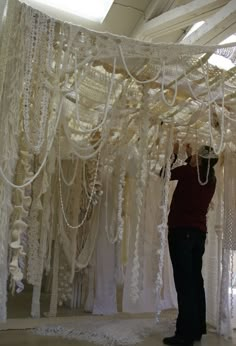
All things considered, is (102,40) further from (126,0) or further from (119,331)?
(119,331)

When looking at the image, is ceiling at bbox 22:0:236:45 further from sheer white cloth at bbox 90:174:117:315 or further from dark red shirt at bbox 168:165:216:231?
sheer white cloth at bbox 90:174:117:315

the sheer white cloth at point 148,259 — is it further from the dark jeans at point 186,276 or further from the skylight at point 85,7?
the skylight at point 85,7

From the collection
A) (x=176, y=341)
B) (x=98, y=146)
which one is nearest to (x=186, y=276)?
(x=176, y=341)

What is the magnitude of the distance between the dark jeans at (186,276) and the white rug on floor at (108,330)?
1.05 ft

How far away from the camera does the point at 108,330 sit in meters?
2.79

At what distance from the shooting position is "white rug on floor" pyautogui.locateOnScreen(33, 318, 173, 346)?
2.62 m

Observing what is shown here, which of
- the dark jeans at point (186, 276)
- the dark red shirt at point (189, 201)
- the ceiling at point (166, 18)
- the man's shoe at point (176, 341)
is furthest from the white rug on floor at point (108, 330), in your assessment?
the ceiling at point (166, 18)

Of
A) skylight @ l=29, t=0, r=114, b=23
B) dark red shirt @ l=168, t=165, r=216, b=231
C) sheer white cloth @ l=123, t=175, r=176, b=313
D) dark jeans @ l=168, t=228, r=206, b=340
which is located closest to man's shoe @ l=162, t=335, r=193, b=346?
dark jeans @ l=168, t=228, r=206, b=340

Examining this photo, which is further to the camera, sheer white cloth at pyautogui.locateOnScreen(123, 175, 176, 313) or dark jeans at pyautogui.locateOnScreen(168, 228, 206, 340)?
sheer white cloth at pyautogui.locateOnScreen(123, 175, 176, 313)

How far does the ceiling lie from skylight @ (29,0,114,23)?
32 millimetres

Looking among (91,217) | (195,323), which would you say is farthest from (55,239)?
(195,323)

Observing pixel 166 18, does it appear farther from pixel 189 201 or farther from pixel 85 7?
pixel 189 201

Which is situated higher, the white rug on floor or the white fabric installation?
the white fabric installation

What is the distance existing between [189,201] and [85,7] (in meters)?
1.68
